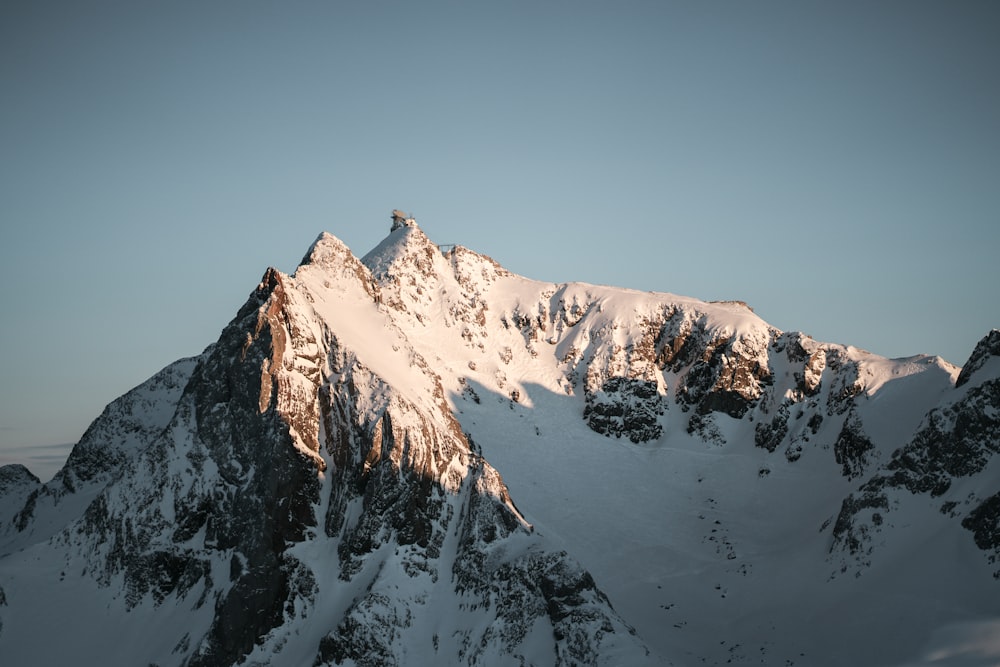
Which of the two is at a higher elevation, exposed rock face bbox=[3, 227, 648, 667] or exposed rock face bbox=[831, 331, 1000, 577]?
exposed rock face bbox=[831, 331, 1000, 577]

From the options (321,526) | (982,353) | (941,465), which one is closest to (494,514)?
(321,526)

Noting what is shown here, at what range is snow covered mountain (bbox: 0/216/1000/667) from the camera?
84.2 metres

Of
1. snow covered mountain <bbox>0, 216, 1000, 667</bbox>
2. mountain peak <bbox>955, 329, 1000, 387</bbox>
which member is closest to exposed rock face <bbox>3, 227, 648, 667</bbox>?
snow covered mountain <bbox>0, 216, 1000, 667</bbox>

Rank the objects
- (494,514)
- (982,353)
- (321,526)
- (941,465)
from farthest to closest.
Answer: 1. (982,353)
2. (941,465)
3. (321,526)
4. (494,514)

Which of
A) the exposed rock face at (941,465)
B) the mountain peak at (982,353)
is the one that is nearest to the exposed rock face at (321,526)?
the exposed rock face at (941,465)

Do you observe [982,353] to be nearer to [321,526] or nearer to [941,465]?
[941,465]

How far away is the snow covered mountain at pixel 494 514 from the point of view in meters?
84.2

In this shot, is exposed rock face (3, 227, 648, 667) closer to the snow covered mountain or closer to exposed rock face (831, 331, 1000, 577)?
the snow covered mountain

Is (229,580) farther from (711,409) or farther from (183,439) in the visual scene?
(711,409)

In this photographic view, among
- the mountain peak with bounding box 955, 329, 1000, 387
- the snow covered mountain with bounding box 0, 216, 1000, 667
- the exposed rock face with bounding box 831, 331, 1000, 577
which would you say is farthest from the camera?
the mountain peak with bounding box 955, 329, 1000, 387

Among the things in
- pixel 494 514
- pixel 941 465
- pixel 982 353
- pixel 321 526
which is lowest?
pixel 321 526

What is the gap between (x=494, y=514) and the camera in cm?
9162

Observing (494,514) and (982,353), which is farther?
(982,353)

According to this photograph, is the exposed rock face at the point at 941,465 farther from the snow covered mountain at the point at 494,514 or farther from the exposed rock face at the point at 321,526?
the exposed rock face at the point at 321,526
